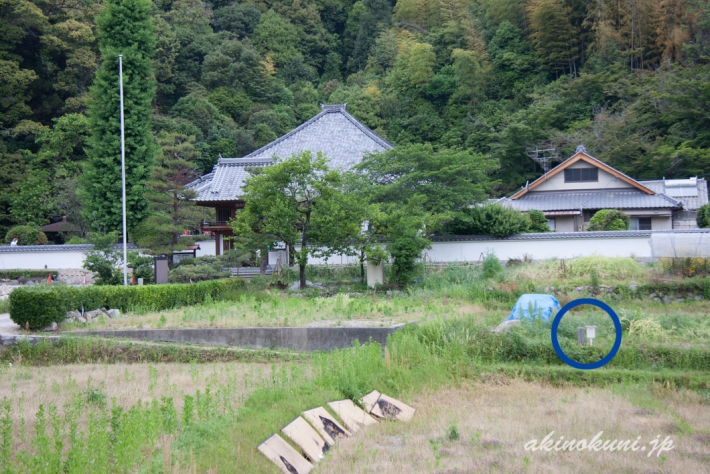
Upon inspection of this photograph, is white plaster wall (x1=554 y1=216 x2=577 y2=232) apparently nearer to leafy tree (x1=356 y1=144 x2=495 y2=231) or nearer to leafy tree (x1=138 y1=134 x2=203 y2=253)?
leafy tree (x1=356 y1=144 x2=495 y2=231)

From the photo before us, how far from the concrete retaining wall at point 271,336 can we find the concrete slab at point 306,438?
16.0 ft

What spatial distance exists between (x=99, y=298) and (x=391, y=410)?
933cm

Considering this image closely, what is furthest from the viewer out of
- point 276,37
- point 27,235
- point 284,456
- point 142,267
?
point 276,37

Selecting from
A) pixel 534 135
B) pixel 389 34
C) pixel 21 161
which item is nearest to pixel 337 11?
pixel 389 34

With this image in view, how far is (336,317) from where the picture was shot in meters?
12.3

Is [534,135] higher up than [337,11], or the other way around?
[337,11]

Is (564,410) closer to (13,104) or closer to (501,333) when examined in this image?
(501,333)

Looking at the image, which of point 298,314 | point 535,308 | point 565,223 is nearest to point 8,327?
point 298,314

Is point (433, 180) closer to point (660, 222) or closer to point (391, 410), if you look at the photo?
point (660, 222)

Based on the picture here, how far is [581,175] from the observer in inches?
1148

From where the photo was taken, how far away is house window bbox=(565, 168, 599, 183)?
28.9 metres

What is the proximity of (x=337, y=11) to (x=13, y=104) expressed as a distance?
32.9 m

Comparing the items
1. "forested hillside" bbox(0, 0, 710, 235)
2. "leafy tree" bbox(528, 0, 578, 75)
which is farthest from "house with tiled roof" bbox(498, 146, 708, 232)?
"leafy tree" bbox(528, 0, 578, 75)

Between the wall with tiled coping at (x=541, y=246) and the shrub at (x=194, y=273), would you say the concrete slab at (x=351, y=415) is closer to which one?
the shrub at (x=194, y=273)
